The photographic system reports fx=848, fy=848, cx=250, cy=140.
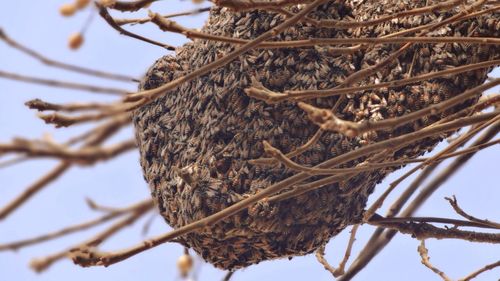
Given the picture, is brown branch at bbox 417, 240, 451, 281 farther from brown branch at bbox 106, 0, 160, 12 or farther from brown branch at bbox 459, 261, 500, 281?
brown branch at bbox 106, 0, 160, 12

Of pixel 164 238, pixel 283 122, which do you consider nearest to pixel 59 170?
pixel 164 238

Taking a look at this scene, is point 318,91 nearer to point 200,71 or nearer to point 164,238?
point 200,71

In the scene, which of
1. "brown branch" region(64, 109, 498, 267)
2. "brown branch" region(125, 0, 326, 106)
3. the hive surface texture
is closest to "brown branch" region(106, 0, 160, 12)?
"brown branch" region(125, 0, 326, 106)

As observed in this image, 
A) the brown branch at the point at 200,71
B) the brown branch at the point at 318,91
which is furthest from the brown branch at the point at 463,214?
the brown branch at the point at 200,71

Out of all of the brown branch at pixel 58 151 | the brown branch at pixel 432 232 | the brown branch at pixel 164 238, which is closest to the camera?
the brown branch at pixel 58 151

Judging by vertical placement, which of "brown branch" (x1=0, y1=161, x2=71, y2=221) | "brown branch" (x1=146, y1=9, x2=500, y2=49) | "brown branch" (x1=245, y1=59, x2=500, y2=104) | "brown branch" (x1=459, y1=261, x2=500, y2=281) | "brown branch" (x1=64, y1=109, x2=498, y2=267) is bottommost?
"brown branch" (x1=0, y1=161, x2=71, y2=221)

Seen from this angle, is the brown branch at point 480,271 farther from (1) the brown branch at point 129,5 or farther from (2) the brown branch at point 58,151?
(2) the brown branch at point 58,151

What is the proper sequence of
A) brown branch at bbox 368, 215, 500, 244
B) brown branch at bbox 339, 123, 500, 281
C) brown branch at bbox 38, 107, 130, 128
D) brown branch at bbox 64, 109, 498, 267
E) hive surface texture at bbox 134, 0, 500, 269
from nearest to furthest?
1. brown branch at bbox 38, 107, 130, 128
2. brown branch at bbox 64, 109, 498, 267
3. hive surface texture at bbox 134, 0, 500, 269
4. brown branch at bbox 368, 215, 500, 244
5. brown branch at bbox 339, 123, 500, 281

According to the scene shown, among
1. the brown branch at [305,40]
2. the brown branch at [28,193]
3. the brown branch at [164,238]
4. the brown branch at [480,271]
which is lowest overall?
the brown branch at [28,193]
